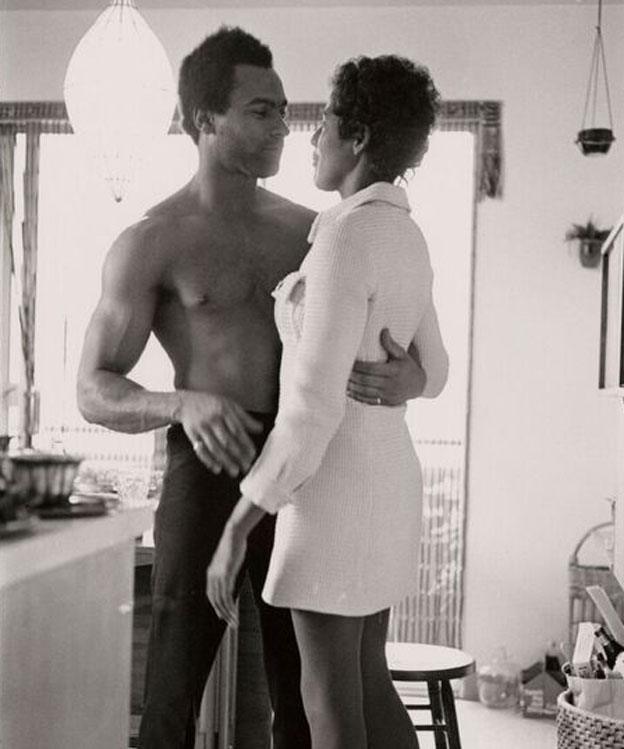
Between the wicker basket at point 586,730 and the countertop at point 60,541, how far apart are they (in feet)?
4.46

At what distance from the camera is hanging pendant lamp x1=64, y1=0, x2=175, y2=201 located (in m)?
2.84

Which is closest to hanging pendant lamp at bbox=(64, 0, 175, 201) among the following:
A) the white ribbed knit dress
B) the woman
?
the woman

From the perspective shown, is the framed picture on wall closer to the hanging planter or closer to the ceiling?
the hanging planter

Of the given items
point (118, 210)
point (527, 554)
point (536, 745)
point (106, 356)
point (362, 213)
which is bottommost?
point (536, 745)

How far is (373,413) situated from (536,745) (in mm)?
2576

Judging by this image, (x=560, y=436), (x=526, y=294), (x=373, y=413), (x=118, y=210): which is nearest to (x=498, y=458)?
(x=560, y=436)

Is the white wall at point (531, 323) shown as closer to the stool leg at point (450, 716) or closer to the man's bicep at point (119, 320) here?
the stool leg at point (450, 716)

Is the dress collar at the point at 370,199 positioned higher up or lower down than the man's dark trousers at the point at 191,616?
higher up

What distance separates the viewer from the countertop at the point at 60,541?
1112 mm

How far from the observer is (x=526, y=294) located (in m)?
4.57

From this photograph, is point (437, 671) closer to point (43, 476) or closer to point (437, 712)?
point (437, 712)

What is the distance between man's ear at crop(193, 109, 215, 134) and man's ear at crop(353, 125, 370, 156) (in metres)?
0.55

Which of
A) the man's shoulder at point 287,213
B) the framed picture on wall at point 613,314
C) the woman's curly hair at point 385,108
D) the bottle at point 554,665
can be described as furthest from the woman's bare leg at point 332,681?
the bottle at point 554,665

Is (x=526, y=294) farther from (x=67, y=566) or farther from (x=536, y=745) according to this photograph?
(x=67, y=566)
